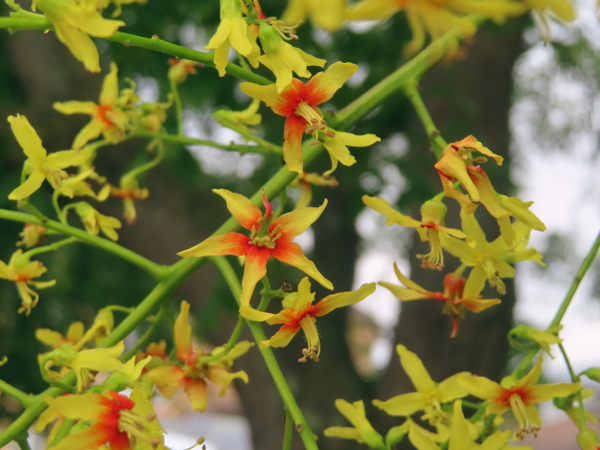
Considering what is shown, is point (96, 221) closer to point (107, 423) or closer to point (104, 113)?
point (104, 113)

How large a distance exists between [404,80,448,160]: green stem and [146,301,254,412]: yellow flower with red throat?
316 mm

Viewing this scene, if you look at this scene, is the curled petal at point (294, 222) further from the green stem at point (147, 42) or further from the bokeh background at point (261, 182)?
the bokeh background at point (261, 182)

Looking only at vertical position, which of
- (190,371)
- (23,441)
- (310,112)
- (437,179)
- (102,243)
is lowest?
(23,441)

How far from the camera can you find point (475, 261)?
854 mm

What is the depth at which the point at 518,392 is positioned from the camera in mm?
833

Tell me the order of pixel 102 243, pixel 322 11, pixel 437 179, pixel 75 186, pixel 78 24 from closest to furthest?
pixel 322 11, pixel 78 24, pixel 102 243, pixel 75 186, pixel 437 179

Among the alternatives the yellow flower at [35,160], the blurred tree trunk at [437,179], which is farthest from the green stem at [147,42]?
the blurred tree trunk at [437,179]

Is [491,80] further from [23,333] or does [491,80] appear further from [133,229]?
[23,333]

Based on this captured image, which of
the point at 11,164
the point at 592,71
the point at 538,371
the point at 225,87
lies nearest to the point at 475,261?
the point at 538,371

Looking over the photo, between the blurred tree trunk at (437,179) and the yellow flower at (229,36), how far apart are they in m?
1.53

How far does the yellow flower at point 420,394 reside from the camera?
906 millimetres

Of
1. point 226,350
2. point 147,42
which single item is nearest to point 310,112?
point 147,42

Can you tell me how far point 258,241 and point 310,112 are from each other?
137 millimetres

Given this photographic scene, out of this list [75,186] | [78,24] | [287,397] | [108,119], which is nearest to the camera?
[78,24]
